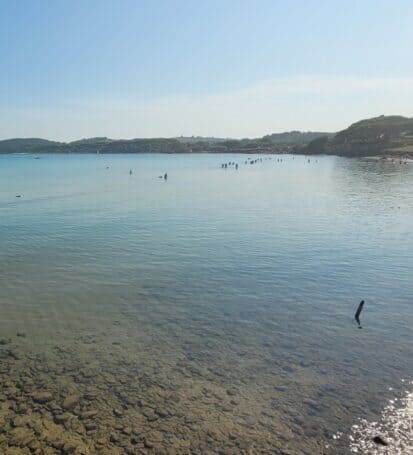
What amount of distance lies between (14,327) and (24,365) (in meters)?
4.13

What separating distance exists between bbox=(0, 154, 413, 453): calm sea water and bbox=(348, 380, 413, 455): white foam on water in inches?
15.0

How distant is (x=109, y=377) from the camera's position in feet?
53.3

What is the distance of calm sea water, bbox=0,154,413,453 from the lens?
14648 millimetres

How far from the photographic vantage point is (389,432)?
13.1m

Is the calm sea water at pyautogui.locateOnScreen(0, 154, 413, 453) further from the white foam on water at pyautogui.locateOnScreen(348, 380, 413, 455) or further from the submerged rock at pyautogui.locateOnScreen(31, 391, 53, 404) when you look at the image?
the submerged rock at pyautogui.locateOnScreen(31, 391, 53, 404)

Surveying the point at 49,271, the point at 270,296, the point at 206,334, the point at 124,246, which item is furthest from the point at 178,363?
the point at 124,246

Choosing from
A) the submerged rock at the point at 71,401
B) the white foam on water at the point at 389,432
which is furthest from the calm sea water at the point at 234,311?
the submerged rock at the point at 71,401

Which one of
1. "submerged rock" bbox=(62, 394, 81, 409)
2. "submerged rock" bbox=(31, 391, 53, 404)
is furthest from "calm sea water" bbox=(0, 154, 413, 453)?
"submerged rock" bbox=(31, 391, 53, 404)

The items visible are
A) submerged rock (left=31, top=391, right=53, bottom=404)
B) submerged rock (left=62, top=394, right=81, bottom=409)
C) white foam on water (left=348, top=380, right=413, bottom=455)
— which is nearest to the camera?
white foam on water (left=348, top=380, right=413, bottom=455)

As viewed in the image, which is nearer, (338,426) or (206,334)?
(338,426)

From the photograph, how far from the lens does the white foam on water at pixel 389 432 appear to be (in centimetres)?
1232

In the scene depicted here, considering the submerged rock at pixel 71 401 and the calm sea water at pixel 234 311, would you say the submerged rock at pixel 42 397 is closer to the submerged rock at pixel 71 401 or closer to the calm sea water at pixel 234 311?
the submerged rock at pixel 71 401

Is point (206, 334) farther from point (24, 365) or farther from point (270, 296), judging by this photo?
point (24, 365)

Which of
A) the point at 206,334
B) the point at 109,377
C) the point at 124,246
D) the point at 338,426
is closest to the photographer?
the point at 338,426
